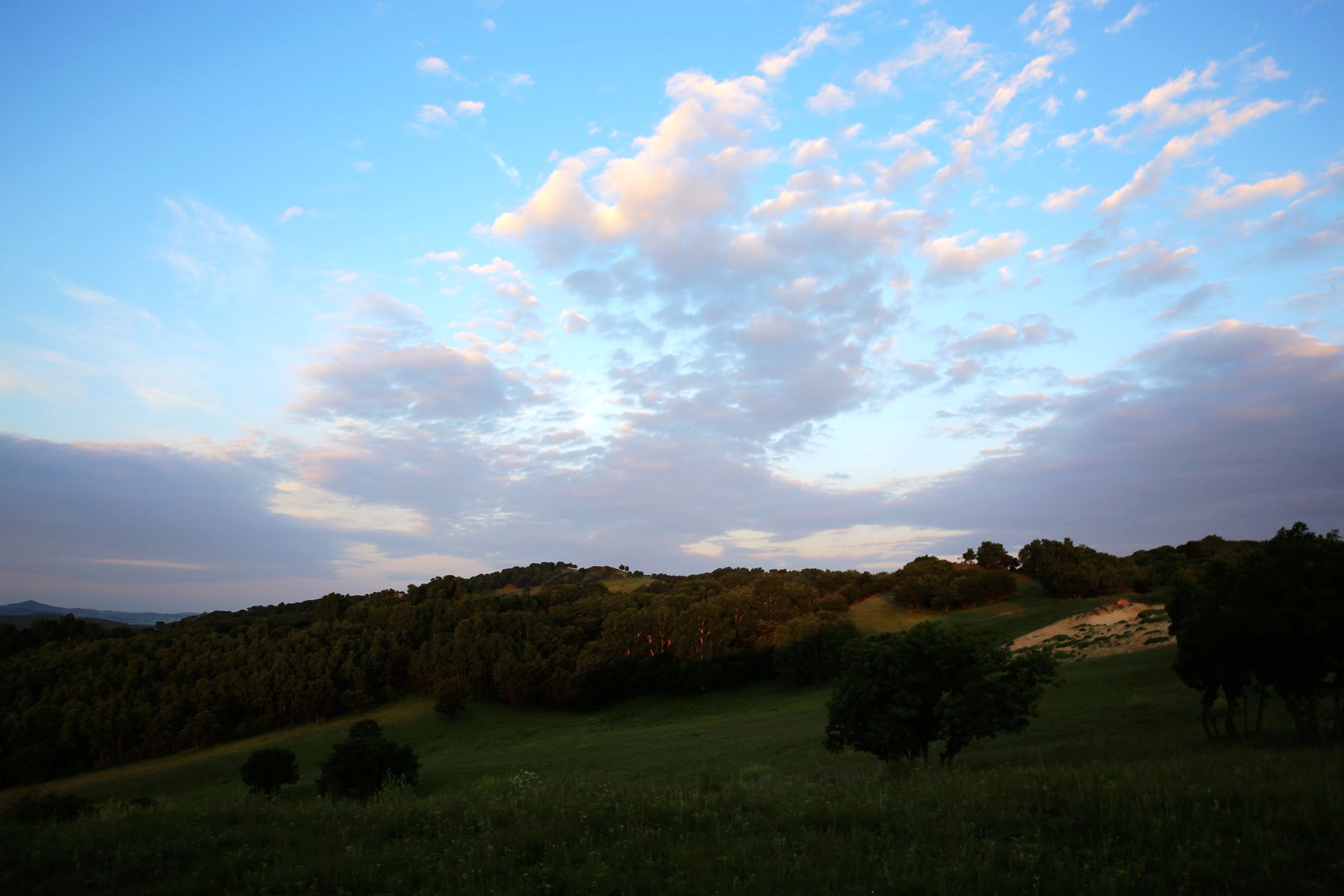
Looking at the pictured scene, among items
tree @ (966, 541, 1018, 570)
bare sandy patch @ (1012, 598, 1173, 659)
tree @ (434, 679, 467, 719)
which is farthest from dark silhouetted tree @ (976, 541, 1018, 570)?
tree @ (434, 679, 467, 719)

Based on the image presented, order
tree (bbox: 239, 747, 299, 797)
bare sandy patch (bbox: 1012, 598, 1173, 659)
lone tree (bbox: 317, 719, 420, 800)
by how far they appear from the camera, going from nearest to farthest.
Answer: lone tree (bbox: 317, 719, 420, 800), tree (bbox: 239, 747, 299, 797), bare sandy patch (bbox: 1012, 598, 1173, 659)

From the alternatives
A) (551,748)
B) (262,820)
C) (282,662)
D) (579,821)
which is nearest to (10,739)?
(282,662)

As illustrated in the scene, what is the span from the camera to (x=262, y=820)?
34.4 feet

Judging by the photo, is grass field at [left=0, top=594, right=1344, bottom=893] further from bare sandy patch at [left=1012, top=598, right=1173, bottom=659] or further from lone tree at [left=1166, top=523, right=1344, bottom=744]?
bare sandy patch at [left=1012, top=598, right=1173, bottom=659]

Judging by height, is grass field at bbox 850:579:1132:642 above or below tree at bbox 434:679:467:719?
above

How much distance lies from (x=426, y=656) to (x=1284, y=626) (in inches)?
3301

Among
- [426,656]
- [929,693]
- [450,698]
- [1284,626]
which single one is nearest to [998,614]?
[450,698]

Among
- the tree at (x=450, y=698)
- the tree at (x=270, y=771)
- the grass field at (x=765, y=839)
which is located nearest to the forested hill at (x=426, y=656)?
the tree at (x=450, y=698)

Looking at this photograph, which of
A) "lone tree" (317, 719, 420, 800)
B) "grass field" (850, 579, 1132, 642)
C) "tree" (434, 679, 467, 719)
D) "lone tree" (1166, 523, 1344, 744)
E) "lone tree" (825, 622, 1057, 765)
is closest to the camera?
"lone tree" (1166, 523, 1344, 744)

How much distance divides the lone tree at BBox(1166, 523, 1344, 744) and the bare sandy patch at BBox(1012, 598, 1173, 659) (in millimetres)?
21424

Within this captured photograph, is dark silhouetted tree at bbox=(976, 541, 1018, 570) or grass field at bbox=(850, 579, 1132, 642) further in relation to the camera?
dark silhouetted tree at bbox=(976, 541, 1018, 570)

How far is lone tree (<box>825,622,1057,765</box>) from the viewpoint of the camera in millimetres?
19875

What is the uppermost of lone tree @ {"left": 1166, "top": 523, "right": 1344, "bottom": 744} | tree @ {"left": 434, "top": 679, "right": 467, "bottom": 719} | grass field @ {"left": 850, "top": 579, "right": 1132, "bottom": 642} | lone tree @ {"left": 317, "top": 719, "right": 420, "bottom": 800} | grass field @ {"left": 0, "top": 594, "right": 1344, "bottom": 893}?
lone tree @ {"left": 1166, "top": 523, "right": 1344, "bottom": 744}

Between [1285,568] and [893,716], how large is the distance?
10.6m
